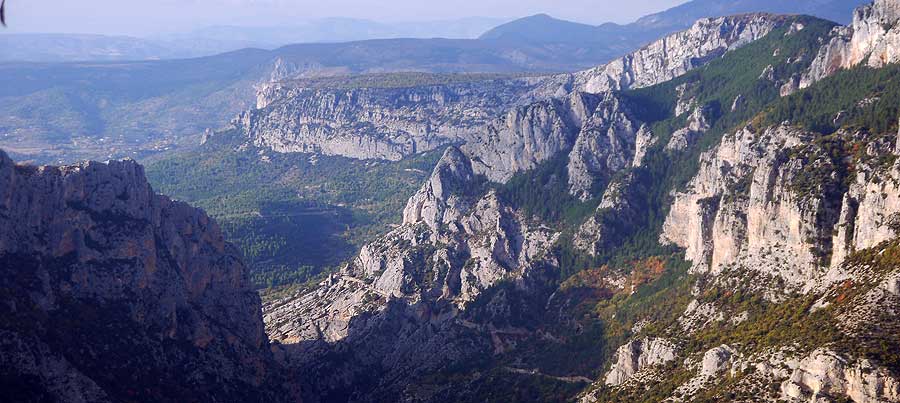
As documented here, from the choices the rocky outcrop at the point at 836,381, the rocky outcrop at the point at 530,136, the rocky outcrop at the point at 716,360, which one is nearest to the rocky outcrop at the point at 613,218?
the rocky outcrop at the point at 530,136

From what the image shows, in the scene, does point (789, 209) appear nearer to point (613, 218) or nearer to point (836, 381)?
point (836, 381)

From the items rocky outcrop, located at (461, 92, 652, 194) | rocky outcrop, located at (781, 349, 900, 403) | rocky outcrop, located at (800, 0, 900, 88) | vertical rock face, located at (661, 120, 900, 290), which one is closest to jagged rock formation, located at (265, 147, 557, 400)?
rocky outcrop, located at (461, 92, 652, 194)

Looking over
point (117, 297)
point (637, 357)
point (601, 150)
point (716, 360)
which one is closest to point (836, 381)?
point (716, 360)

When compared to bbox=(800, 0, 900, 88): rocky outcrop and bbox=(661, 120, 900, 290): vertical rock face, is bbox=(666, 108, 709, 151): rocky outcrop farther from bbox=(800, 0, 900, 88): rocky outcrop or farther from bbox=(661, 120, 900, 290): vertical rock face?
bbox=(661, 120, 900, 290): vertical rock face

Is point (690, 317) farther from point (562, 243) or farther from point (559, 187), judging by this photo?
point (559, 187)

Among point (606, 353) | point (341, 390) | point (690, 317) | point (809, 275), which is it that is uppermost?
point (809, 275)

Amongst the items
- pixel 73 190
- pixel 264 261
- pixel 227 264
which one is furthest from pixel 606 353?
pixel 264 261

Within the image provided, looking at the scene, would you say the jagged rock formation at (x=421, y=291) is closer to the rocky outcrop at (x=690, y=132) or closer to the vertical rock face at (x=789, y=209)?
the rocky outcrop at (x=690, y=132)
